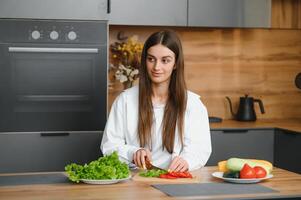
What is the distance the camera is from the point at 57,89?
4145mm

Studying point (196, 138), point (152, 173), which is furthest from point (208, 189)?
point (196, 138)

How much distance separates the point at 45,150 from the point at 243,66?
173 centimetres

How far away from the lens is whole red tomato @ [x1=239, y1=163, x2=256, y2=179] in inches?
107

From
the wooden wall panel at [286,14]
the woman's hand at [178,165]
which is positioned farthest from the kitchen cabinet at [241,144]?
the woman's hand at [178,165]

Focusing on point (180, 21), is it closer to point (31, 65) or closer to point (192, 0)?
point (192, 0)

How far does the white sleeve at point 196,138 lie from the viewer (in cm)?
315

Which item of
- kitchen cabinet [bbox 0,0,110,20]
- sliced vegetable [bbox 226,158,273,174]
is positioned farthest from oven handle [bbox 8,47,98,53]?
sliced vegetable [bbox 226,158,273,174]

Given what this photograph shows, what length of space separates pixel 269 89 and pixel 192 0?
3.59ft

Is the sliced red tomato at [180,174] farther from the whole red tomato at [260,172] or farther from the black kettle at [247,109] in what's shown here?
the black kettle at [247,109]

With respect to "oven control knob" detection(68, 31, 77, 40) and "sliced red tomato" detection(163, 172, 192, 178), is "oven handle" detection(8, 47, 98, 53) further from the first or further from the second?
"sliced red tomato" detection(163, 172, 192, 178)

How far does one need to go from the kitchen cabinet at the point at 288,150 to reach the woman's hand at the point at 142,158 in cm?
161

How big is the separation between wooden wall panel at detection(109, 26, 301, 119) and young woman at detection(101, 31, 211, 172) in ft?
4.94

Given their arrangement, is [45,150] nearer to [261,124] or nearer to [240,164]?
[261,124]

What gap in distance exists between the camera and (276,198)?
2475 millimetres
